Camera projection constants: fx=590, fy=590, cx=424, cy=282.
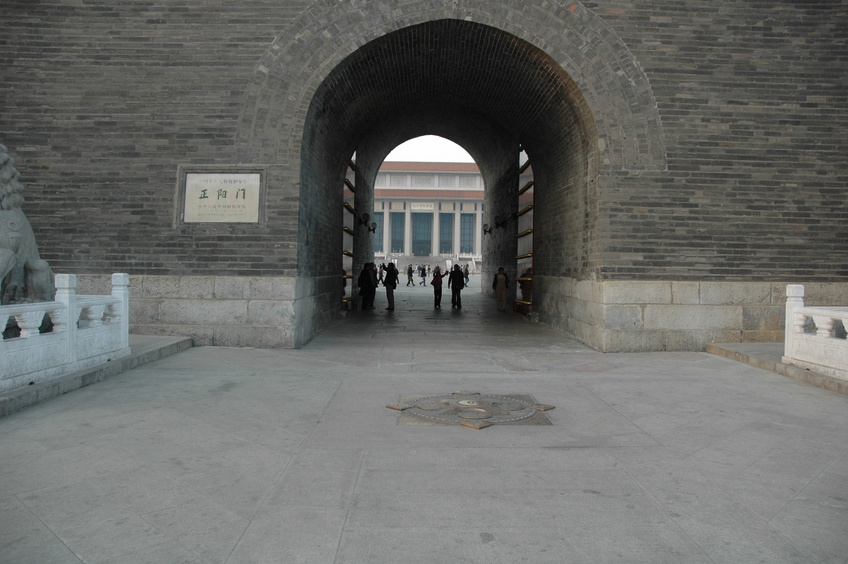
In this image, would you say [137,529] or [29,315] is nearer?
[137,529]

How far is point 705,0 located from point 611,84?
6.17ft

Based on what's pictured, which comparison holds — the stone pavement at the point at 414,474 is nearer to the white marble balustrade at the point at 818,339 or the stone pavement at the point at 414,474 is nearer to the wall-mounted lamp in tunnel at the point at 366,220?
the white marble balustrade at the point at 818,339

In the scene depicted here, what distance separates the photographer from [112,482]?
3.18m

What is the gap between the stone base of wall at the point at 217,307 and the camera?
8289 millimetres

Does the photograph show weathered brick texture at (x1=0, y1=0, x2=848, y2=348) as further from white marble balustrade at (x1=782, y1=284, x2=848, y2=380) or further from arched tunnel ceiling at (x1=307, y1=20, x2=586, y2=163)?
white marble balustrade at (x1=782, y1=284, x2=848, y2=380)

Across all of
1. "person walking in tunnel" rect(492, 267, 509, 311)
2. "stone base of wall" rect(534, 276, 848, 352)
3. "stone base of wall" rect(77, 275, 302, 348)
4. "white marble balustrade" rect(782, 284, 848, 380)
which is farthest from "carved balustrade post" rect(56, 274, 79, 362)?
"person walking in tunnel" rect(492, 267, 509, 311)

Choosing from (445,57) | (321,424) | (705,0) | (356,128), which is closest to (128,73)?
(356,128)

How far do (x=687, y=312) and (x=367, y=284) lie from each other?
27.3 feet

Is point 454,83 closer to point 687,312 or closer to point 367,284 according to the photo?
point 367,284

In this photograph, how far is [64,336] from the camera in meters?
5.52

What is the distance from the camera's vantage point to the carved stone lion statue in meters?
5.56

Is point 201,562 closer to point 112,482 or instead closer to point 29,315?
point 112,482

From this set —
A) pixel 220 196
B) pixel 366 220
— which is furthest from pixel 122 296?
pixel 366 220

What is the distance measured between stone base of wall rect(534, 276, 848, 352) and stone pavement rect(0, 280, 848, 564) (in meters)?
2.17
